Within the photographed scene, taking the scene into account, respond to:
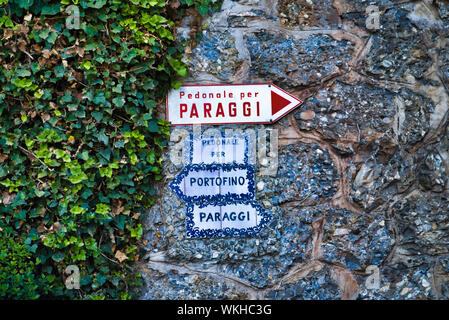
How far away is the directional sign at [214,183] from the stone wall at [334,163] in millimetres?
63

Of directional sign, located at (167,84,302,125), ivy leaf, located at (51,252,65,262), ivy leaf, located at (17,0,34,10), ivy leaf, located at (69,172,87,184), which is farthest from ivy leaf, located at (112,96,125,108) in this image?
ivy leaf, located at (51,252,65,262)

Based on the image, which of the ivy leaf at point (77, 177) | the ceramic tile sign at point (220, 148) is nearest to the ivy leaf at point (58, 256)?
the ivy leaf at point (77, 177)

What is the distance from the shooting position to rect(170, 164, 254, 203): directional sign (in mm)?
2592

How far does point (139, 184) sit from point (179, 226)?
36 centimetres

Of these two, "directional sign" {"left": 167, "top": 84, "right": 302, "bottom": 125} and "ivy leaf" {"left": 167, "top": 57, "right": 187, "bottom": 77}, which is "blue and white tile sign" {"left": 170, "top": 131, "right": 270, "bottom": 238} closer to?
"directional sign" {"left": 167, "top": 84, "right": 302, "bottom": 125}

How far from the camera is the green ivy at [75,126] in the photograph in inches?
92.7

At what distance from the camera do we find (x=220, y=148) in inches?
102

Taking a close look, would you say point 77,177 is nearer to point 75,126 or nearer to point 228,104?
point 75,126

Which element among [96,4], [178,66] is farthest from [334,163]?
[96,4]

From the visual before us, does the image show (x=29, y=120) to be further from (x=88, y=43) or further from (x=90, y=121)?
(x=88, y=43)

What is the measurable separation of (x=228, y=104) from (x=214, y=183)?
0.50m

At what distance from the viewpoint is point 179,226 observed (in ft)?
8.49

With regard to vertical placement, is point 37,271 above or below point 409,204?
below

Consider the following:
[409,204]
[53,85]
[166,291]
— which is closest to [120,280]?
[166,291]
